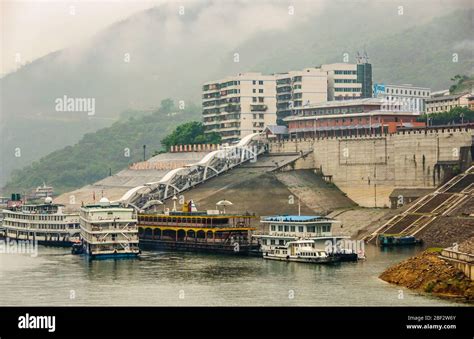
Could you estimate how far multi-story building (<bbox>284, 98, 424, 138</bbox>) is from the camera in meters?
173

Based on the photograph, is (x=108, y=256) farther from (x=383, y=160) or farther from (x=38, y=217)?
(x=383, y=160)

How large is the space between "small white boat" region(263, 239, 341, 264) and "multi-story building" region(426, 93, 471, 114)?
73990 mm

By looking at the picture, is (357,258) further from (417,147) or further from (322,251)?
(417,147)

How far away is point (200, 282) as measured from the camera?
101000mm

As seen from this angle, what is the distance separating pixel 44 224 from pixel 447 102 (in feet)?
242

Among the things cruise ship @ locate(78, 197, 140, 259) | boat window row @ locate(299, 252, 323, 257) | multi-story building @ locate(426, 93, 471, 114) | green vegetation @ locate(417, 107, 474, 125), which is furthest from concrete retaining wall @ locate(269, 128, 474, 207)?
cruise ship @ locate(78, 197, 140, 259)

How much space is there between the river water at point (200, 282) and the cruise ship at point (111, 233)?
6.65 ft

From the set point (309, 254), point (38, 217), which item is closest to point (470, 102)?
point (38, 217)

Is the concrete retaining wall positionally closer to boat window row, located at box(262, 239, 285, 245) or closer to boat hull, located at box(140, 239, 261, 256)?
boat hull, located at box(140, 239, 261, 256)

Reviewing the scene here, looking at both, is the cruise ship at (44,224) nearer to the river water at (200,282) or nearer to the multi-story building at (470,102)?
the river water at (200,282)

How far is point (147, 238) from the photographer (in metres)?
148
